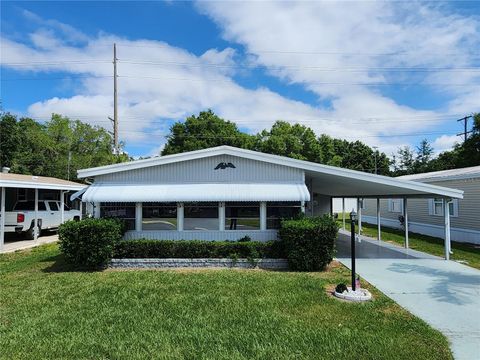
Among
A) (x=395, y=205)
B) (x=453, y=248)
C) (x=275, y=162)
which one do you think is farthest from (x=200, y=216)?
(x=395, y=205)

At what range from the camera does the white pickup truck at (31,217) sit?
16.2 m

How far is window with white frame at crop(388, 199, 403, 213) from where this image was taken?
82.9ft

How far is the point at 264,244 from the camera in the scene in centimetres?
1092

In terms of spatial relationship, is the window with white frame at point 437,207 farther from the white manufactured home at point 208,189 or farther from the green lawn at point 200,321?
the green lawn at point 200,321

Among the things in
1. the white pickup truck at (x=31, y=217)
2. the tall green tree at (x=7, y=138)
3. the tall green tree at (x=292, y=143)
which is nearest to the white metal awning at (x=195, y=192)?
the white pickup truck at (x=31, y=217)

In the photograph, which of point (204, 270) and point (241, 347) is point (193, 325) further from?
point (204, 270)

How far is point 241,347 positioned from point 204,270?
5.32 m

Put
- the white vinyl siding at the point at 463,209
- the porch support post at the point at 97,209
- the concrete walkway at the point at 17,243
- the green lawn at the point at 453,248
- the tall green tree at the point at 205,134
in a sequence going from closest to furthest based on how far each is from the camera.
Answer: the porch support post at the point at 97,209
the green lawn at the point at 453,248
the concrete walkway at the point at 17,243
the white vinyl siding at the point at 463,209
the tall green tree at the point at 205,134

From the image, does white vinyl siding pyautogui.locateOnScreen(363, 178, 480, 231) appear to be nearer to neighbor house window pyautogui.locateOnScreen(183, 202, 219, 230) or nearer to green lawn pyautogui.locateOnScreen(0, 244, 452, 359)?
green lawn pyautogui.locateOnScreen(0, 244, 452, 359)

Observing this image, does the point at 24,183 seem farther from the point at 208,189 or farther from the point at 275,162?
the point at 275,162

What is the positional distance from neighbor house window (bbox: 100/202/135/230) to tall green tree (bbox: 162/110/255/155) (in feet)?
93.9

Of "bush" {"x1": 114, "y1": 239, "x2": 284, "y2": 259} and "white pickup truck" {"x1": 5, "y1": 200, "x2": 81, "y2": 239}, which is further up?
"white pickup truck" {"x1": 5, "y1": 200, "x2": 81, "y2": 239}

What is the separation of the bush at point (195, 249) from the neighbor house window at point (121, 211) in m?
1.06

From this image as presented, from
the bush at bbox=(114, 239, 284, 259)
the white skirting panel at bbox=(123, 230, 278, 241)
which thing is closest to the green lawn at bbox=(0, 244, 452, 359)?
the bush at bbox=(114, 239, 284, 259)
